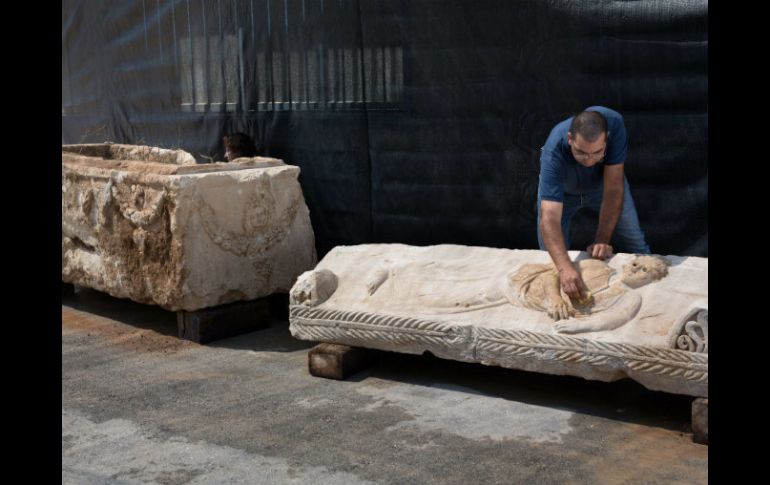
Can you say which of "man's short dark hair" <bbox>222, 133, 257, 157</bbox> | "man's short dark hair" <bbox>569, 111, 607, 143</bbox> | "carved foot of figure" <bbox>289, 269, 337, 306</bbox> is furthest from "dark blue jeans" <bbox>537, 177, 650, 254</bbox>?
"man's short dark hair" <bbox>222, 133, 257, 157</bbox>

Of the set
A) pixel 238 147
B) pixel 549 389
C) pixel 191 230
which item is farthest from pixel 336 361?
pixel 238 147

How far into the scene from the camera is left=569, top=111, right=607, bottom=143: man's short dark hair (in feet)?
12.3

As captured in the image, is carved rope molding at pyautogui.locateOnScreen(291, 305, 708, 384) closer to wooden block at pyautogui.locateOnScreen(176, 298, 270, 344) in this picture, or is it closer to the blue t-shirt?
the blue t-shirt

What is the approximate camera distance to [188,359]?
4789mm

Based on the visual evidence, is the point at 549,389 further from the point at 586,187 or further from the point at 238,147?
the point at 238,147

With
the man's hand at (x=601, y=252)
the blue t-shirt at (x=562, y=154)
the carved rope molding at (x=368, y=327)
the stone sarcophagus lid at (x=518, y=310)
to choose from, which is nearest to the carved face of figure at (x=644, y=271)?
the stone sarcophagus lid at (x=518, y=310)

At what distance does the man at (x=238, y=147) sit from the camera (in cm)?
614

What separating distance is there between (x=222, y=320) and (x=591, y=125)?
2501 millimetres

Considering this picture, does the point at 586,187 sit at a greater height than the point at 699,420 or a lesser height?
greater

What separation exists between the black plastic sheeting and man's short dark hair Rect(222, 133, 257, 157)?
123 mm

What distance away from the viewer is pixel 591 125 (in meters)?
3.75

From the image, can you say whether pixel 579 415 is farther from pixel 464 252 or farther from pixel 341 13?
pixel 341 13

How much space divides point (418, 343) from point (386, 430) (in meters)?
0.54
